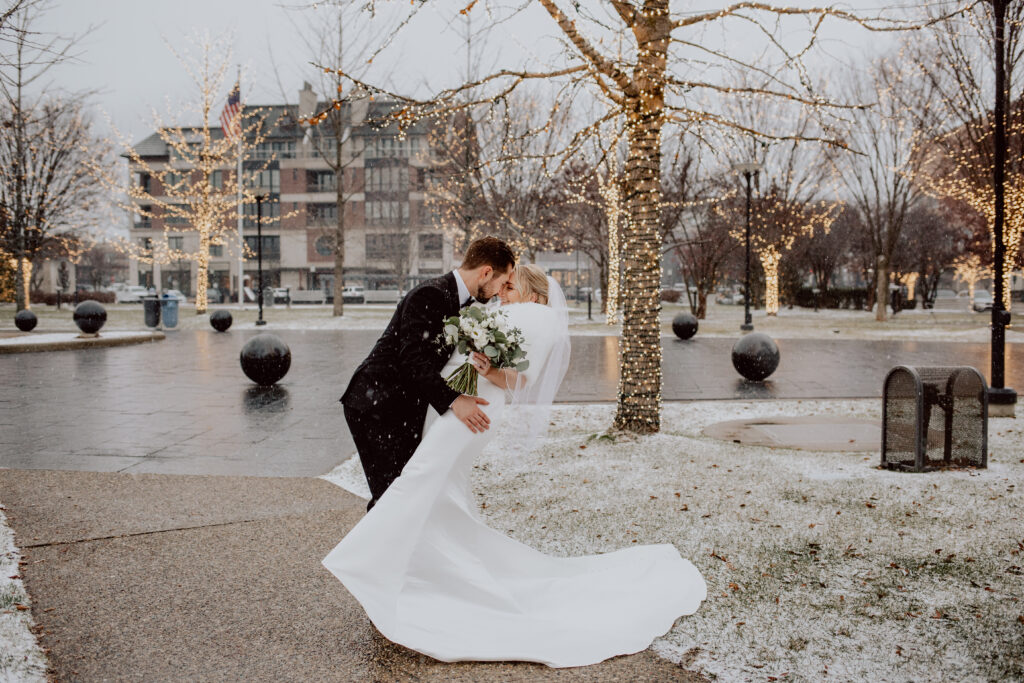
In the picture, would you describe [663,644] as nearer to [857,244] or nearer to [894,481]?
[894,481]

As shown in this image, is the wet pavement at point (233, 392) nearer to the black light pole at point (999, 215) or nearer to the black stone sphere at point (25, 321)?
the black light pole at point (999, 215)

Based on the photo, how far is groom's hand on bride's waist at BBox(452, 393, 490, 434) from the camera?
3338mm

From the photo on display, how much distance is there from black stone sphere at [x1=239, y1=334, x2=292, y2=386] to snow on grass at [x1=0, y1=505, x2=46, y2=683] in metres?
7.73

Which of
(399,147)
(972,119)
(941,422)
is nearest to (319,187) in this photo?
(399,147)

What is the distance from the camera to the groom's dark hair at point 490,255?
3.60 meters

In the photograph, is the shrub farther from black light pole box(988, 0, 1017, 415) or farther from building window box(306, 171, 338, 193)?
black light pole box(988, 0, 1017, 415)

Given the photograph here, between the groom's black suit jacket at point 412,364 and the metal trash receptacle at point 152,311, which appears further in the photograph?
the metal trash receptacle at point 152,311

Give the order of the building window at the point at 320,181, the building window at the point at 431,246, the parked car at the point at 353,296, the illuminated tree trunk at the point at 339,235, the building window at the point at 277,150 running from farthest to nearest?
the building window at the point at 277,150 < the building window at the point at 320,181 < the building window at the point at 431,246 < the parked car at the point at 353,296 < the illuminated tree trunk at the point at 339,235

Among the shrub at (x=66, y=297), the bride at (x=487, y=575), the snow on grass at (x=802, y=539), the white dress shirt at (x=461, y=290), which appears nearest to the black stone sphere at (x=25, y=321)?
the snow on grass at (x=802, y=539)

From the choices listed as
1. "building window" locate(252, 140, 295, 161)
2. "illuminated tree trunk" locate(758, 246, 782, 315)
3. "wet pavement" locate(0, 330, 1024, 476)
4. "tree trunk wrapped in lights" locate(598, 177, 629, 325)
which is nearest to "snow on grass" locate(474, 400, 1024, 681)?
"wet pavement" locate(0, 330, 1024, 476)

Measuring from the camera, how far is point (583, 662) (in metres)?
3.19

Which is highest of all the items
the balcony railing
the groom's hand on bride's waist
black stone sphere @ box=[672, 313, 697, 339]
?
the balcony railing

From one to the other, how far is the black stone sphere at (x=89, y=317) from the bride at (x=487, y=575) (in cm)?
1943

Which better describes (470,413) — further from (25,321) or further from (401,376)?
(25,321)
